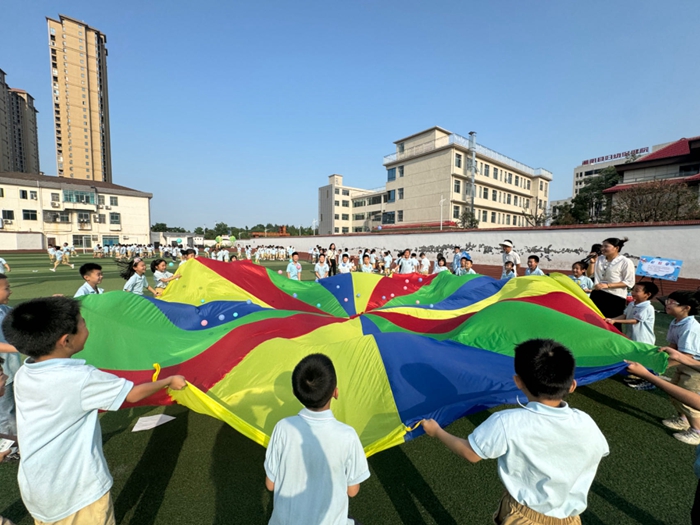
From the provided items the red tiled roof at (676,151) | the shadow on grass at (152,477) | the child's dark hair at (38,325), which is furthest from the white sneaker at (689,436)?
the red tiled roof at (676,151)

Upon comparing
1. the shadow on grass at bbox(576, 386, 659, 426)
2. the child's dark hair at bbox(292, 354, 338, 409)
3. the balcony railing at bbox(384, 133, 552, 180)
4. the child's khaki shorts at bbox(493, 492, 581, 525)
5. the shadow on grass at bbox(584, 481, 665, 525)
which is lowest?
the shadow on grass at bbox(584, 481, 665, 525)

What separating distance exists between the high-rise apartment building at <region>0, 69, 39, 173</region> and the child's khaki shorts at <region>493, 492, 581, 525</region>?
7485cm

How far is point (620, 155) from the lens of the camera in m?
53.7

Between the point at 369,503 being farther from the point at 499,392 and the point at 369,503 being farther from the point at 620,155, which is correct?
the point at 620,155

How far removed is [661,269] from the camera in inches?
304

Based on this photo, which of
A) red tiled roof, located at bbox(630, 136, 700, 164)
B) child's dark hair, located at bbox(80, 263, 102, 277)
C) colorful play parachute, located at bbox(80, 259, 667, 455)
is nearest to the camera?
colorful play parachute, located at bbox(80, 259, 667, 455)

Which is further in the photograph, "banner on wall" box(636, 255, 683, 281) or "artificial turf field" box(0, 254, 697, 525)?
"banner on wall" box(636, 255, 683, 281)

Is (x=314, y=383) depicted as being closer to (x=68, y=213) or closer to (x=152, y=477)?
(x=152, y=477)

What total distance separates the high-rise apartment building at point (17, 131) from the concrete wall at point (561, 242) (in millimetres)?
68479

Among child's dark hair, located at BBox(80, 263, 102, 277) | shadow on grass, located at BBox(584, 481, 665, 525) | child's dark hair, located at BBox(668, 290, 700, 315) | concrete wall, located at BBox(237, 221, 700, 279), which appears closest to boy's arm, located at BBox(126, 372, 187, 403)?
shadow on grass, located at BBox(584, 481, 665, 525)

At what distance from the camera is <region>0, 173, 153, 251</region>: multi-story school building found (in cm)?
3228

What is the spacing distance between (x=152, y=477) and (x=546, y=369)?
8.54ft

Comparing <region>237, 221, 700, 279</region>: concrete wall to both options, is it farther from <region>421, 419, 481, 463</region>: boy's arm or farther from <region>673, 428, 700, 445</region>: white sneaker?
<region>421, 419, 481, 463</region>: boy's arm

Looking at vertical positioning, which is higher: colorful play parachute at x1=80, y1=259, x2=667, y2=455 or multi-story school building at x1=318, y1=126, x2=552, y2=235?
multi-story school building at x1=318, y1=126, x2=552, y2=235
